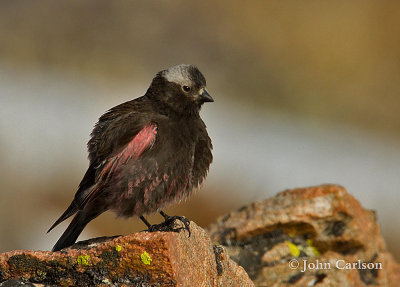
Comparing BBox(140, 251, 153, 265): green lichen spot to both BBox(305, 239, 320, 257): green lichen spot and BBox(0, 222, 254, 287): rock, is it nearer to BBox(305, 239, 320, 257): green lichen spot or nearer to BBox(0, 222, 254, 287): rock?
BBox(0, 222, 254, 287): rock

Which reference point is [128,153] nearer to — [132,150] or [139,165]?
[132,150]

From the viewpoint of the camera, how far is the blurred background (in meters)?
13.2

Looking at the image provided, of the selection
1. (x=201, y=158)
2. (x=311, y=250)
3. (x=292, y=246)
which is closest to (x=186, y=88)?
(x=201, y=158)

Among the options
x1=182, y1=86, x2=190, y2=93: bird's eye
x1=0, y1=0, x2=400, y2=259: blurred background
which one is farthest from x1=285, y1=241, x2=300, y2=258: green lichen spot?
x1=0, y1=0, x2=400, y2=259: blurred background

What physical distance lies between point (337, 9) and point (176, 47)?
5818 millimetres

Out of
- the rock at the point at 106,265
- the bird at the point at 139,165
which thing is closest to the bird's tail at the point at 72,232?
the bird at the point at 139,165

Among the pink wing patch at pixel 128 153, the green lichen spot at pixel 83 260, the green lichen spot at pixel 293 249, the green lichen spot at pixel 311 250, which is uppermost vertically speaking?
the green lichen spot at pixel 311 250

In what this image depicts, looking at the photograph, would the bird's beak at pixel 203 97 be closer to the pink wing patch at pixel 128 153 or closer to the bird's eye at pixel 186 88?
the bird's eye at pixel 186 88

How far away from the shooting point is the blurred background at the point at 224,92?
1318 centimetres

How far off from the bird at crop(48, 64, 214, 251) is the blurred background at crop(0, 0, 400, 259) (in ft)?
16.6

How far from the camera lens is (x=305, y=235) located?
7.36 metres

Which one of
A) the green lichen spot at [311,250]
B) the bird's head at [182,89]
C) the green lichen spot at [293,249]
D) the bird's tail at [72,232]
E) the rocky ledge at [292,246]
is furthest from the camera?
the green lichen spot at [311,250]

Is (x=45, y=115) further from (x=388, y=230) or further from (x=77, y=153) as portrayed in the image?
(x=388, y=230)

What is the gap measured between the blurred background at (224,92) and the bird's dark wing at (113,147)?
5154 millimetres
